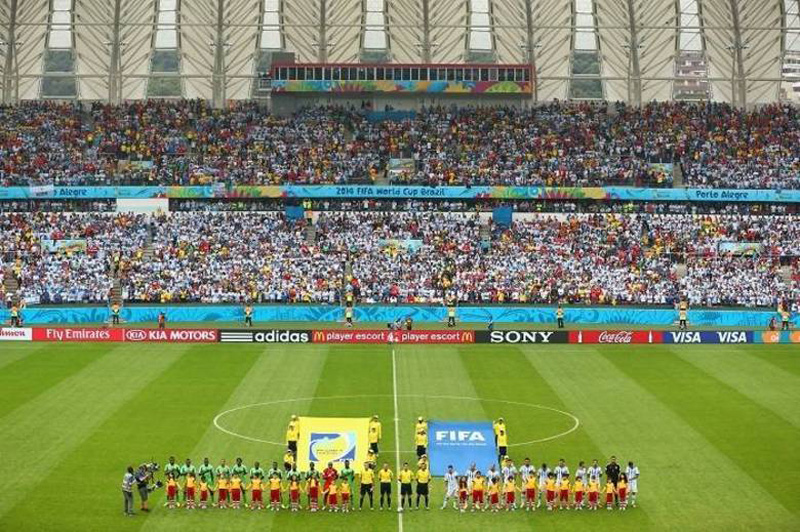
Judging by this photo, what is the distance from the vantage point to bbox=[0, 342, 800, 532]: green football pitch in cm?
2862

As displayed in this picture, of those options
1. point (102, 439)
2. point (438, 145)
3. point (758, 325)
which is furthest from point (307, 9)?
point (102, 439)

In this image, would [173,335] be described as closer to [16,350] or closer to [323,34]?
[16,350]

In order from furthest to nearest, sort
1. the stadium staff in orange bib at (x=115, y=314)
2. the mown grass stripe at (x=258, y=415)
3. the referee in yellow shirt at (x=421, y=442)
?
the stadium staff in orange bib at (x=115, y=314)
the referee in yellow shirt at (x=421, y=442)
the mown grass stripe at (x=258, y=415)

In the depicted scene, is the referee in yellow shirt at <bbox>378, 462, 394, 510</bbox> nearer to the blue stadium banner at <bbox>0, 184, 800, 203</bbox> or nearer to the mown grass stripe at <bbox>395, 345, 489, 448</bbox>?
the mown grass stripe at <bbox>395, 345, 489, 448</bbox>

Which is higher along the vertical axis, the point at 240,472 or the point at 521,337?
the point at 521,337

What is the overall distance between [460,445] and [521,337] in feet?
81.9

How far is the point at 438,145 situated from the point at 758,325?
87.7 ft

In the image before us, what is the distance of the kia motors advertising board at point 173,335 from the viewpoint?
2253 inches

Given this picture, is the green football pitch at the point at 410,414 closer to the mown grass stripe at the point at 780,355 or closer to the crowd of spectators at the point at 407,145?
the mown grass stripe at the point at 780,355

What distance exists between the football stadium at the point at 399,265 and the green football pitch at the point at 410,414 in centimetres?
19

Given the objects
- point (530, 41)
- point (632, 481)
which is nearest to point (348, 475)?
point (632, 481)

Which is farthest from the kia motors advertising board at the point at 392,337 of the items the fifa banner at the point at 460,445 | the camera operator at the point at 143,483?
the camera operator at the point at 143,483

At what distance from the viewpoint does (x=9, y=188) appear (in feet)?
249

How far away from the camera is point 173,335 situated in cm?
5741
